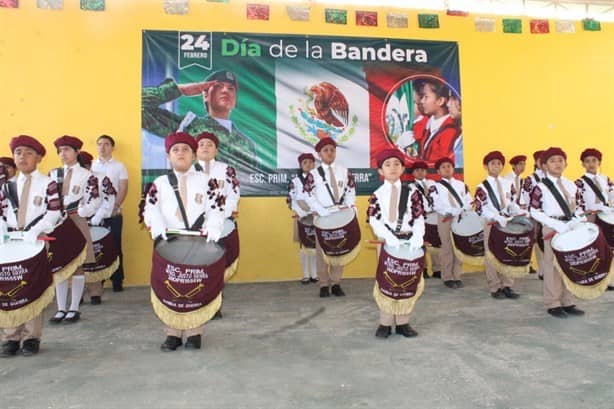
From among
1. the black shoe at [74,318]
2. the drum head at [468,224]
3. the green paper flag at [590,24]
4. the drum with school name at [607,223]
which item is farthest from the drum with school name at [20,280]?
the green paper flag at [590,24]

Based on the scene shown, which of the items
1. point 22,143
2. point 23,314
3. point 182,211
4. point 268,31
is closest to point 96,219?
point 22,143

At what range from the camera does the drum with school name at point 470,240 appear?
4.99m

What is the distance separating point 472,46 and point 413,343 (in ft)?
15.9

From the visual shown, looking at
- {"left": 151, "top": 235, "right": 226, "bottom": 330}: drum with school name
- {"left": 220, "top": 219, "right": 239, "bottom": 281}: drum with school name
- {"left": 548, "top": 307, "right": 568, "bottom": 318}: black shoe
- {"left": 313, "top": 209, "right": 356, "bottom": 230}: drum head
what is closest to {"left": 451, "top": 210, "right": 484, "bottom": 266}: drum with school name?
{"left": 548, "top": 307, "right": 568, "bottom": 318}: black shoe

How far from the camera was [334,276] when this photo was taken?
4.92 meters

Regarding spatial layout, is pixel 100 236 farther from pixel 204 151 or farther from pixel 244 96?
pixel 244 96

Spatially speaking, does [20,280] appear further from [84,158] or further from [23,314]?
[84,158]

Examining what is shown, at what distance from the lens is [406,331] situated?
3.44 m

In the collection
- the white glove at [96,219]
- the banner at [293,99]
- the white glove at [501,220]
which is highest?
the banner at [293,99]

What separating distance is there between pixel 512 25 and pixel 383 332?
5.27 m

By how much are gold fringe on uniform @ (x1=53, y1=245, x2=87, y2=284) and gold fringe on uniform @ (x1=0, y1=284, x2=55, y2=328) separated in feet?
1.96

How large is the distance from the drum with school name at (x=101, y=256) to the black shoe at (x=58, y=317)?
20.3 inches

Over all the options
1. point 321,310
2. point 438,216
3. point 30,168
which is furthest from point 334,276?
point 30,168

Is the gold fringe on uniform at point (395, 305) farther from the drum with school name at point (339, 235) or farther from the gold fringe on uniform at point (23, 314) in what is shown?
the gold fringe on uniform at point (23, 314)
